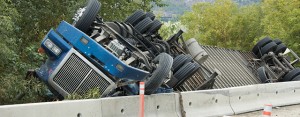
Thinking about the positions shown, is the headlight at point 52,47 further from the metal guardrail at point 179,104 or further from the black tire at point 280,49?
the black tire at point 280,49

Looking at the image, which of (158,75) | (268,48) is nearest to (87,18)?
(158,75)

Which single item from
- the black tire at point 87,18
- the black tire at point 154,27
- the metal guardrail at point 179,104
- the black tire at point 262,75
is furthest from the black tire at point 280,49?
the black tire at point 87,18

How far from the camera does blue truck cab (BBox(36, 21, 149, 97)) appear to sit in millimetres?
7680

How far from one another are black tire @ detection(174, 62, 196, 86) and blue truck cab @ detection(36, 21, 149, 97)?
1882mm

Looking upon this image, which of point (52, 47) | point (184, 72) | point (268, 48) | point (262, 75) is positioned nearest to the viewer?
point (52, 47)

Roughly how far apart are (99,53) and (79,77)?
1.76 feet

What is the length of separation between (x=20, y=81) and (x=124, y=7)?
28.3 ft

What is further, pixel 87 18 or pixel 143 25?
pixel 143 25

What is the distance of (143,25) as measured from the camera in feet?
33.0

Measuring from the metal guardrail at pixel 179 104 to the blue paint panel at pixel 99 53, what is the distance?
0.39m

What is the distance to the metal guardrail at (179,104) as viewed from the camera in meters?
6.04

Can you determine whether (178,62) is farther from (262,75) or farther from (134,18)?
(262,75)

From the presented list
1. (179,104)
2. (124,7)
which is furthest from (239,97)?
(124,7)

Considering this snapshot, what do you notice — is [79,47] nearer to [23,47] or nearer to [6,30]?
[6,30]
